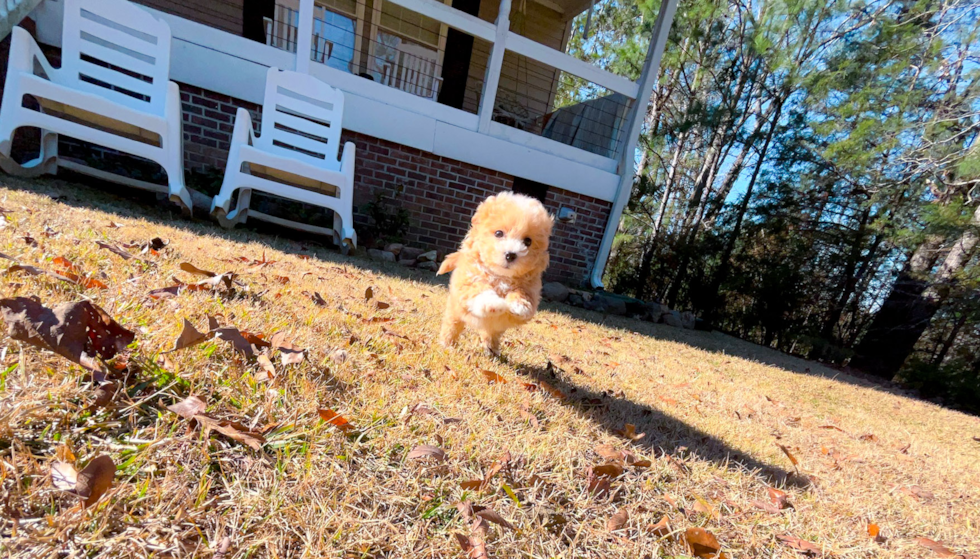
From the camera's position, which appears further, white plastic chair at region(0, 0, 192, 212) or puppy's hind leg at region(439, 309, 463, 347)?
white plastic chair at region(0, 0, 192, 212)

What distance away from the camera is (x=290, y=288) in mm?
2396

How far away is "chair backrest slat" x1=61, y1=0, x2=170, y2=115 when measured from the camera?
12.3 feet

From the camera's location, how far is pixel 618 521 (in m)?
1.21

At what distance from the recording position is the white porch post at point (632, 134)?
6301 millimetres

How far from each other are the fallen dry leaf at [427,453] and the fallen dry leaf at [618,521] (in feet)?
1.75

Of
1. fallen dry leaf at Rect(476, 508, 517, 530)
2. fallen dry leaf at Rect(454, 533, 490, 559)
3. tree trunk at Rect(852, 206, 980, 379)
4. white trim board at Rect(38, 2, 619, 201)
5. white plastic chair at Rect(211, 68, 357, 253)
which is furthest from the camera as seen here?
tree trunk at Rect(852, 206, 980, 379)

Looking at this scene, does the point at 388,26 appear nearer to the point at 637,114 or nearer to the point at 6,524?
the point at 637,114

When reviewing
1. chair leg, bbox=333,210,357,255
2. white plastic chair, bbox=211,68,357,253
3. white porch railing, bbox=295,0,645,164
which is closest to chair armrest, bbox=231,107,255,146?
white plastic chair, bbox=211,68,357,253

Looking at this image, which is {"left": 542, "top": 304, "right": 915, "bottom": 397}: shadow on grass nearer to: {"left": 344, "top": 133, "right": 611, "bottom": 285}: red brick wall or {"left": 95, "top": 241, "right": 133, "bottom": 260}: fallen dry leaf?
{"left": 344, "top": 133, "right": 611, "bottom": 285}: red brick wall

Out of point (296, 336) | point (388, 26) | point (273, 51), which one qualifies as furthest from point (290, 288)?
point (388, 26)

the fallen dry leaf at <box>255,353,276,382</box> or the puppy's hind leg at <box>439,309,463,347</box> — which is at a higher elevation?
the fallen dry leaf at <box>255,353,276,382</box>

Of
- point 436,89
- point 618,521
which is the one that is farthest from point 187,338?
point 436,89

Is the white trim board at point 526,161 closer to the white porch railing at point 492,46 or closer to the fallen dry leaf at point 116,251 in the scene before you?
the white porch railing at point 492,46

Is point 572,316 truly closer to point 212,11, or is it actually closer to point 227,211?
point 227,211
